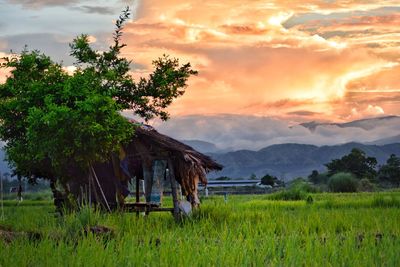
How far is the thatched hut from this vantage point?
62.8 ft

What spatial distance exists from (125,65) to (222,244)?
1366cm

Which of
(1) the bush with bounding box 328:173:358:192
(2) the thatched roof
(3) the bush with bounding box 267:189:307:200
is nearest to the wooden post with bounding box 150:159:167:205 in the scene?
(2) the thatched roof

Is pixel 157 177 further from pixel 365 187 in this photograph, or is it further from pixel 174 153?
pixel 365 187

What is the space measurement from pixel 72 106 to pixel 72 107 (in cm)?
4

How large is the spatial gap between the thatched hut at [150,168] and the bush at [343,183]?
25.6 meters

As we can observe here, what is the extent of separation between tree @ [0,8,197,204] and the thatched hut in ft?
2.15

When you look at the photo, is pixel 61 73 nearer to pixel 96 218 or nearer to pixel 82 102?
pixel 82 102

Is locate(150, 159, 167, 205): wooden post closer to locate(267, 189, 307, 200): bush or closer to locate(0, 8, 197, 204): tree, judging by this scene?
locate(0, 8, 197, 204): tree

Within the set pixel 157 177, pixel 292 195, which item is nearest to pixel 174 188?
pixel 157 177

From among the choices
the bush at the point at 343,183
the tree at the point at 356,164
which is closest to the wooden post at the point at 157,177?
the bush at the point at 343,183

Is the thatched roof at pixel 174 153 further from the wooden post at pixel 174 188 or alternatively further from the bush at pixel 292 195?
the bush at pixel 292 195

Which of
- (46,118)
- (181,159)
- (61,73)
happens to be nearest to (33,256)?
(46,118)

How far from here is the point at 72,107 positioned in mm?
18484

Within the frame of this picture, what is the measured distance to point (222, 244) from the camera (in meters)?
9.72
